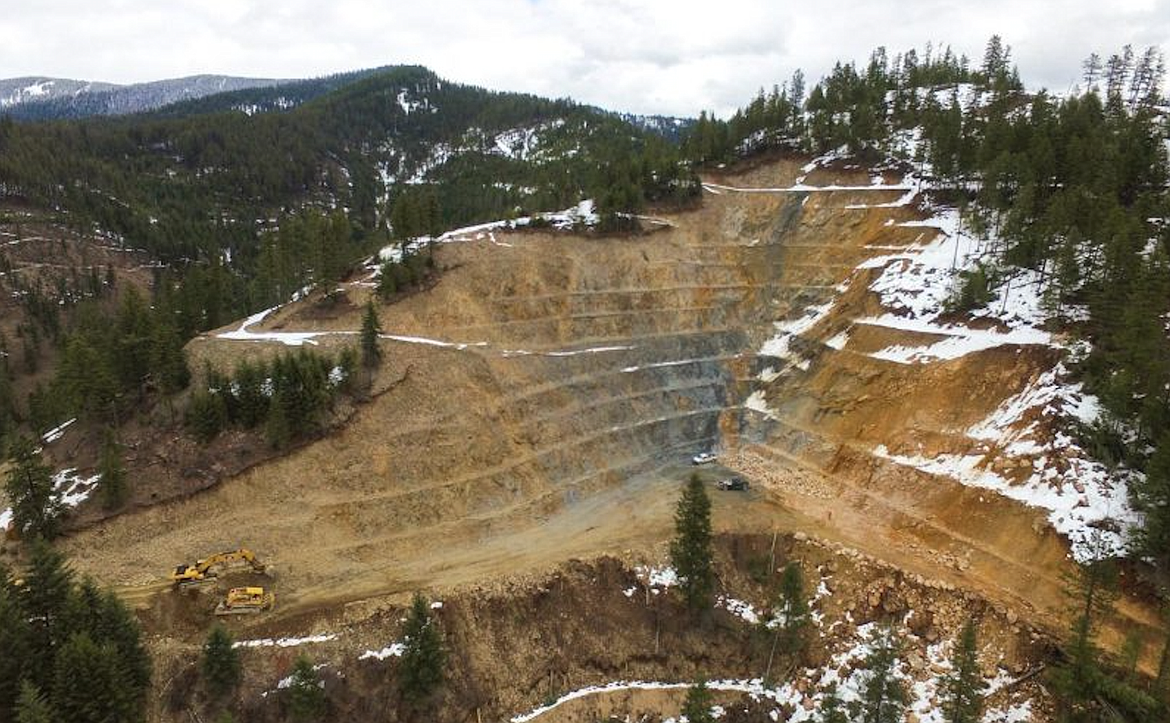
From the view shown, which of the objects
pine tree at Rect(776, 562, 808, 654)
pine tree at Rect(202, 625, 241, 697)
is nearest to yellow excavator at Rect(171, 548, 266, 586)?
pine tree at Rect(202, 625, 241, 697)

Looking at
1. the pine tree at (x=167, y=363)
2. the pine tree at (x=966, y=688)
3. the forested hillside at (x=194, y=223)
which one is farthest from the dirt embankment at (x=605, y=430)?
the pine tree at (x=966, y=688)

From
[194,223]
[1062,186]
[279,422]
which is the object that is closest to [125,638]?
[279,422]

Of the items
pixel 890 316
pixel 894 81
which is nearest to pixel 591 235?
pixel 890 316

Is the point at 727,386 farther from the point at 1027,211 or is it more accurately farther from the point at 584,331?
the point at 1027,211

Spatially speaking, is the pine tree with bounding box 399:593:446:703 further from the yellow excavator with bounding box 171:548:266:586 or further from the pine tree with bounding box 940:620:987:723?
the pine tree with bounding box 940:620:987:723

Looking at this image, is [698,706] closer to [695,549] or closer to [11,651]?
[695,549]
